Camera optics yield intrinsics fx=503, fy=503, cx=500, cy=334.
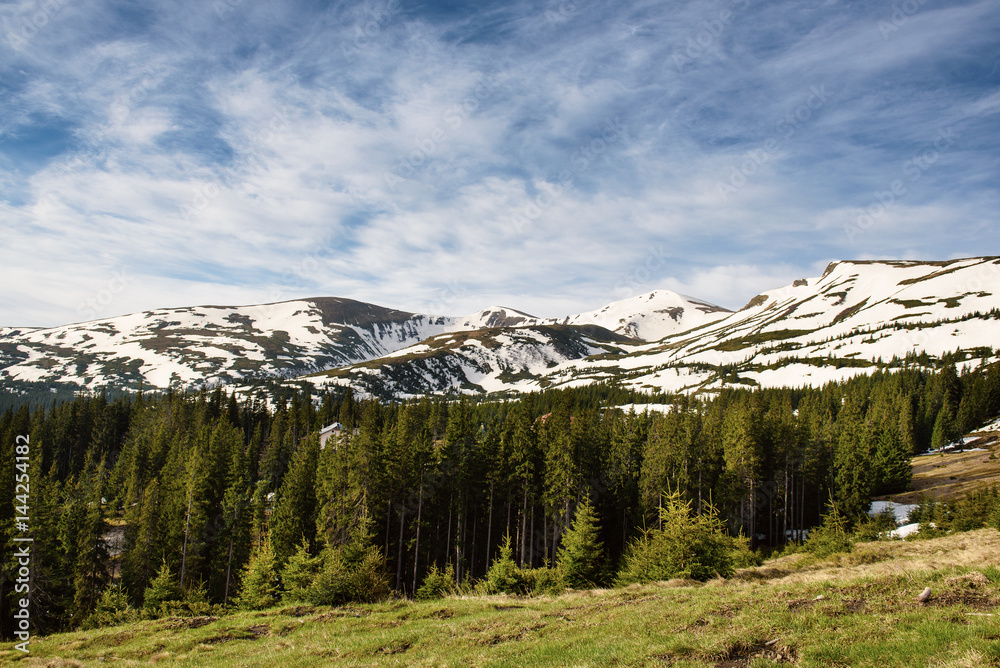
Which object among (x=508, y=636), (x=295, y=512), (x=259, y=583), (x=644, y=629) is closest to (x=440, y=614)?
(x=508, y=636)

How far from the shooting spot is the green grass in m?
11.3

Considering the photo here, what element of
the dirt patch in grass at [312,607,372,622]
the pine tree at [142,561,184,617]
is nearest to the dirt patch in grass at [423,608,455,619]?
the dirt patch in grass at [312,607,372,622]

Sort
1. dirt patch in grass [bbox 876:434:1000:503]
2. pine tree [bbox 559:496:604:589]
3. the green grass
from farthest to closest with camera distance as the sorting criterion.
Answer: dirt patch in grass [bbox 876:434:1000:503] < pine tree [bbox 559:496:604:589] < the green grass

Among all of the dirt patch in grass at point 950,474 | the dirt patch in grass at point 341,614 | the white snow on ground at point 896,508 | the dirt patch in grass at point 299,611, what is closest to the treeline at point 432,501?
the white snow on ground at point 896,508

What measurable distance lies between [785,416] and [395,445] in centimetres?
5270

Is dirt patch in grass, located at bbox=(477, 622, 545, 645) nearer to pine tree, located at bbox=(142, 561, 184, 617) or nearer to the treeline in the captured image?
the treeline

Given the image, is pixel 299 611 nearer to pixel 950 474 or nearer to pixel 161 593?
pixel 161 593

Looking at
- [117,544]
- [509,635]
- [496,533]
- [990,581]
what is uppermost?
[990,581]

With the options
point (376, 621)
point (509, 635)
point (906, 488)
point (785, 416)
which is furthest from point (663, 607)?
point (906, 488)

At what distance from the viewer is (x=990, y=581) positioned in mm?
14469

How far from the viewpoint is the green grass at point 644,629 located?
11.3 m

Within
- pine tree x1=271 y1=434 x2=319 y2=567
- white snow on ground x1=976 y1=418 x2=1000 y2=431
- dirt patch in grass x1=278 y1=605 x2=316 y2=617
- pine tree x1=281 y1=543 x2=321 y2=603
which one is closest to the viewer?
dirt patch in grass x1=278 y1=605 x2=316 y2=617

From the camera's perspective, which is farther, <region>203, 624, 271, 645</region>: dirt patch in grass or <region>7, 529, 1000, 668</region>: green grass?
<region>203, 624, 271, 645</region>: dirt patch in grass

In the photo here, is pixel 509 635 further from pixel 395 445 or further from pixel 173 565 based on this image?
pixel 173 565
